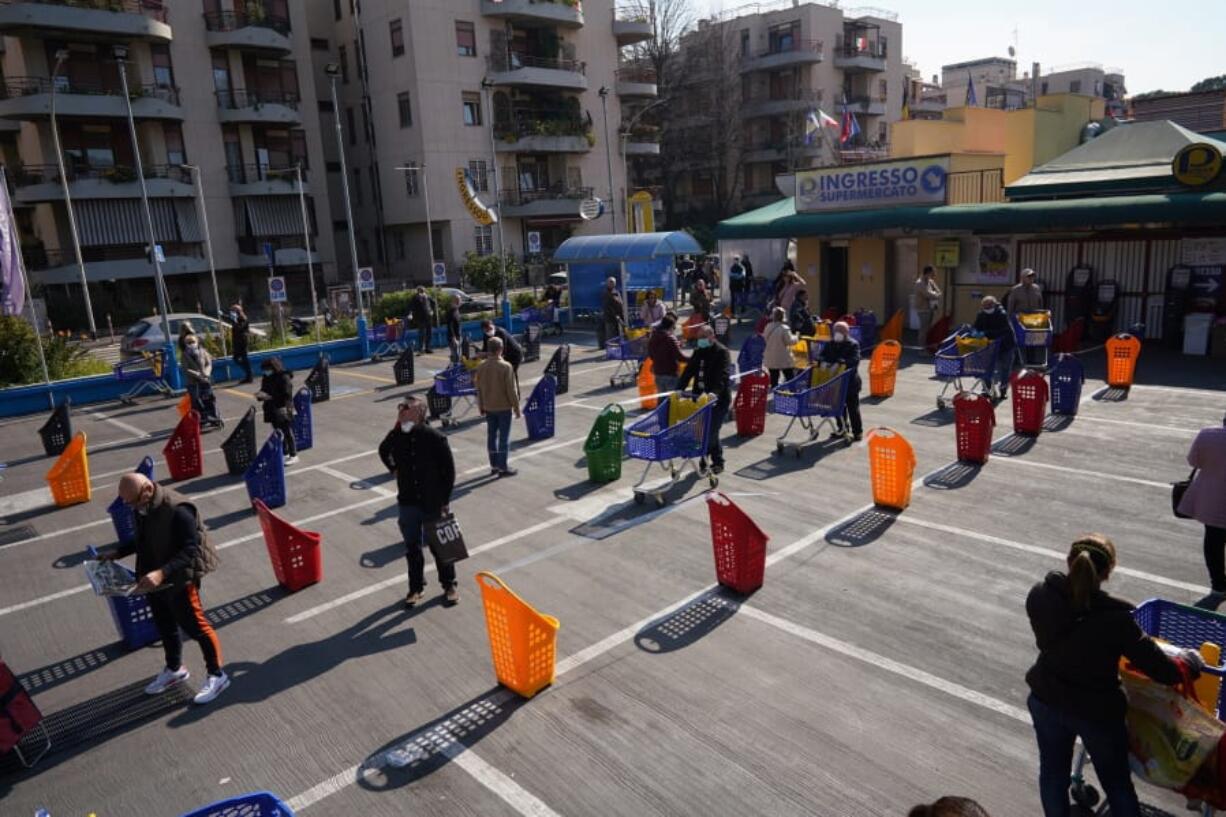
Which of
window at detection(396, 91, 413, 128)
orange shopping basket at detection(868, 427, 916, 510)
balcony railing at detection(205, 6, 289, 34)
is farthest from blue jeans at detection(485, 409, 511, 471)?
balcony railing at detection(205, 6, 289, 34)

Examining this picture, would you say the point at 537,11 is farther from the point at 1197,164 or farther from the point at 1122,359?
the point at 1122,359

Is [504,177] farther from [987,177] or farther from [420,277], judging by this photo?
[987,177]

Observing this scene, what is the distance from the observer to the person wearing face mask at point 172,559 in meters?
6.07

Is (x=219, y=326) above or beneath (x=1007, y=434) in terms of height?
above

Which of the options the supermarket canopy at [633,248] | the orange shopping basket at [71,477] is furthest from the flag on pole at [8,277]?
the supermarket canopy at [633,248]

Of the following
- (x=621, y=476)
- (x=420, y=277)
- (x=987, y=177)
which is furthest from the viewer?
(x=420, y=277)

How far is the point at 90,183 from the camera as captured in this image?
3616 centimetres

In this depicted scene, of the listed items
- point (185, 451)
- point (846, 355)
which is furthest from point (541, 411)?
point (185, 451)

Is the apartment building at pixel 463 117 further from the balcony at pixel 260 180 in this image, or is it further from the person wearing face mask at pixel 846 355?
the person wearing face mask at pixel 846 355

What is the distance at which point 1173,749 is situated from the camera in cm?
407

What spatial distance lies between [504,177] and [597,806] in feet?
151

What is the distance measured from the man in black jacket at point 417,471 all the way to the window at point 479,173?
40747mm

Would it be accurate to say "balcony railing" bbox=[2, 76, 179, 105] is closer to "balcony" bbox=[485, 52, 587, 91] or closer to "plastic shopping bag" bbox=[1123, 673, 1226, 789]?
"balcony" bbox=[485, 52, 587, 91]

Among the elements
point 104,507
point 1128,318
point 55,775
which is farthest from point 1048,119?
point 55,775
